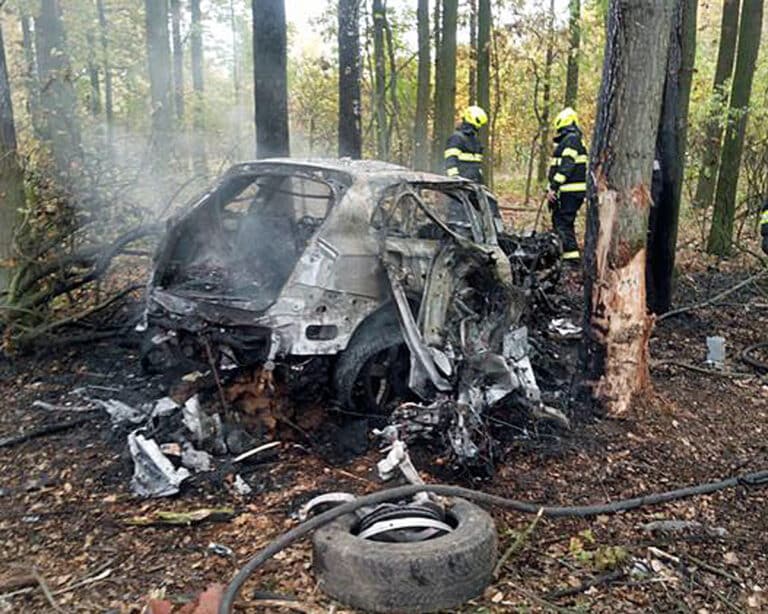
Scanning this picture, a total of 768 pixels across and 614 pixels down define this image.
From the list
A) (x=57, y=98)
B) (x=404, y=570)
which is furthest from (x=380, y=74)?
(x=404, y=570)

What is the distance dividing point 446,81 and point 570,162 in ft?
16.4

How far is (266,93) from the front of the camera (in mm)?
8750

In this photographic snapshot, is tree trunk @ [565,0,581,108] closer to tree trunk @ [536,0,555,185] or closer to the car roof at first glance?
tree trunk @ [536,0,555,185]

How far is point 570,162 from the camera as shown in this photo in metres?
9.79

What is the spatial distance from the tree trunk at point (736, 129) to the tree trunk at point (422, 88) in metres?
6.19

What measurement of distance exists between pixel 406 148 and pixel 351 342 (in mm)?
15444

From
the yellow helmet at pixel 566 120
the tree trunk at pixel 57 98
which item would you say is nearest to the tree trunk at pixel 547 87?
the yellow helmet at pixel 566 120

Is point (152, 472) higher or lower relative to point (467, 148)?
lower

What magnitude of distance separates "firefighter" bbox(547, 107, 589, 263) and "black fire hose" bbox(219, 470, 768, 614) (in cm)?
564

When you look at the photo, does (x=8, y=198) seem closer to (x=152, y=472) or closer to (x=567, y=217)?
(x=152, y=472)

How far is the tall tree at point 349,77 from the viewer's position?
9.54m

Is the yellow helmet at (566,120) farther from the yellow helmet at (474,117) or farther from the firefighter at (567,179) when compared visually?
the yellow helmet at (474,117)

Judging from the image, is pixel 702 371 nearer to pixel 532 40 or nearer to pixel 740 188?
pixel 740 188

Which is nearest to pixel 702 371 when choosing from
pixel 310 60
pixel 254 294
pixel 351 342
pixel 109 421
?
pixel 351 342
